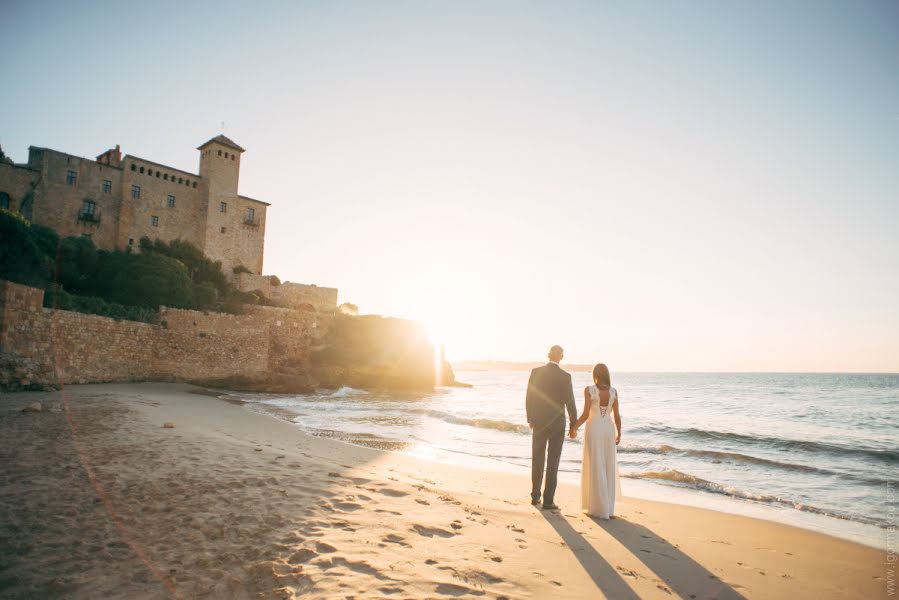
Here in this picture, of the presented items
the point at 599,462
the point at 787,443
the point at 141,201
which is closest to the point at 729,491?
the point at 599,462

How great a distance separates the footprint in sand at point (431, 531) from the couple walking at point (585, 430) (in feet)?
6.67

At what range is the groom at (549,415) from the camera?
6.20 m

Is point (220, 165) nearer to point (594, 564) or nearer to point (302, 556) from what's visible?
point (302, 556)

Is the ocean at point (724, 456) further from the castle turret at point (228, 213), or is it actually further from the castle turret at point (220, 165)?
the castle turret at point (220, 165)

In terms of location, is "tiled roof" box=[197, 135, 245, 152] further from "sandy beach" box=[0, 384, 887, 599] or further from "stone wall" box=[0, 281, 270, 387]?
"sandy beach" box=[0, 384, 887, 599]

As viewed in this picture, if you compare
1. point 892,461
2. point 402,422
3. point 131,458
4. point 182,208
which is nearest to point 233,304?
point 182,208

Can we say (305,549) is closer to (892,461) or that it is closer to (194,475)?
(194,475)

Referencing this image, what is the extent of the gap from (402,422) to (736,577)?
43.1 feet

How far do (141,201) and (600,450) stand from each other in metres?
41.2

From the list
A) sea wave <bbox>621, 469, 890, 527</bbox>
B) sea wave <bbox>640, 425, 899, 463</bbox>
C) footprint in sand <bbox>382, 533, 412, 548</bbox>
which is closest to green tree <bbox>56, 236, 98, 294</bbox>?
footprint in sand <bbox>382, 533, 412, 548</bbox>

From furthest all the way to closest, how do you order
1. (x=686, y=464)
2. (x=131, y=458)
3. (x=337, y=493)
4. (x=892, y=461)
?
1. (x=892, y=461)
2. (x=686, y=464)
3. (x=131, y=458)
4. (x=337, y=493)

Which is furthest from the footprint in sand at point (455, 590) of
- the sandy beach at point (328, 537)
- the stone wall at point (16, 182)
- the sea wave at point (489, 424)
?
the stone wall at point (16, 182)

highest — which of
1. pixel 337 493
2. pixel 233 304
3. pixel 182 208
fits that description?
pixel 182 208

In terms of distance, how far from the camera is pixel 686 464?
11.6 m
